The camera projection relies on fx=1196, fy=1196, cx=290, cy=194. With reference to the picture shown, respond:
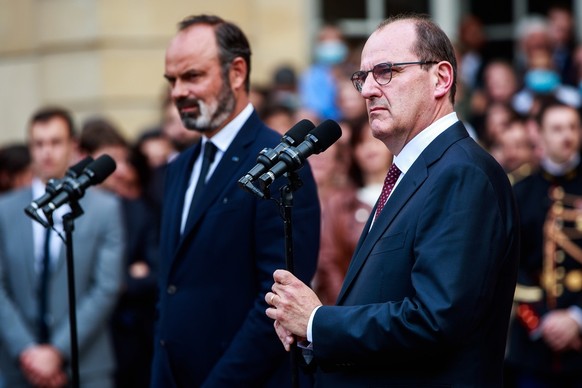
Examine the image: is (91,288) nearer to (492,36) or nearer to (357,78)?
(357,78)

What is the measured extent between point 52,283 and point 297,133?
3.10m

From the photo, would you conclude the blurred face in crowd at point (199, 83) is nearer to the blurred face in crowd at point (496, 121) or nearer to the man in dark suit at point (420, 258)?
the man in dark suit at point (420, 258)

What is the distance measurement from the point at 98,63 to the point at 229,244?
7805 millimetres

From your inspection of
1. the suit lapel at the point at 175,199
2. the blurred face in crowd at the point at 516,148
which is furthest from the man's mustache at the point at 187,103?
the blurred face in crowd at the point at 516,148

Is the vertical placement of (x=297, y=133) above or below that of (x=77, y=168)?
above

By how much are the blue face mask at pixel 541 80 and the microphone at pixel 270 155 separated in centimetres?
730

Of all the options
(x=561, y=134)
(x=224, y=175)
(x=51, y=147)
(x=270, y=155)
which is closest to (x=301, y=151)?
(x=270, y=155)

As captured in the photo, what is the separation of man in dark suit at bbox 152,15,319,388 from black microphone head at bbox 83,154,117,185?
1.19 feet

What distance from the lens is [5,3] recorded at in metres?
13.0

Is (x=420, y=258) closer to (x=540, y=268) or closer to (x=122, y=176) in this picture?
(x=540, y=268)

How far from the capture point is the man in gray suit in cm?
679

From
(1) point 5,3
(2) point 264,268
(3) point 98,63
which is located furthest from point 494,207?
(1) point 5,3

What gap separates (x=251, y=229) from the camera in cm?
497

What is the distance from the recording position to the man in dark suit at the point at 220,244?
193 inches
